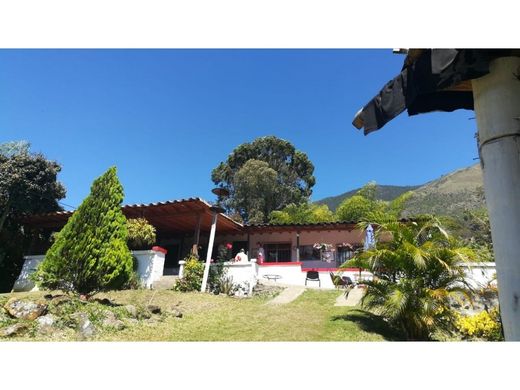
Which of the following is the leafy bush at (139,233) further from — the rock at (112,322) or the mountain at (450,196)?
the mountain at (450,196)

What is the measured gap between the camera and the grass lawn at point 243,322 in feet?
21.2

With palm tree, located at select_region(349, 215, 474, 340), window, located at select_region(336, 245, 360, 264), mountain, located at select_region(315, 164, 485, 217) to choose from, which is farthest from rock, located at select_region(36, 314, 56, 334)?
mountain, located at select_region(315, 164, 485, 217)

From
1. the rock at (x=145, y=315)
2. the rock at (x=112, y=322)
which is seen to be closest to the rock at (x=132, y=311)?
the rock at (x=145, y=315)

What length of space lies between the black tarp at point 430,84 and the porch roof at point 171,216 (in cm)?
973

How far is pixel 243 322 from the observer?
309 inches

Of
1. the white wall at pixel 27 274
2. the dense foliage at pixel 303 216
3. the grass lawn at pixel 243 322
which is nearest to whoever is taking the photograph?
the grass lawn at pixel 243 322

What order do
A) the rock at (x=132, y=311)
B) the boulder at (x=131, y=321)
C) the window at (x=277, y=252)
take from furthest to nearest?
the window at (x=277, y=252)
the rock at (x=132, y=311)
the boulder at (x=131, y=321)

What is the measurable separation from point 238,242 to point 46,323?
15.3m

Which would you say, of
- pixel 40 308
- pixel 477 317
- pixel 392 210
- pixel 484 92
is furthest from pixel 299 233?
pixel 484 92

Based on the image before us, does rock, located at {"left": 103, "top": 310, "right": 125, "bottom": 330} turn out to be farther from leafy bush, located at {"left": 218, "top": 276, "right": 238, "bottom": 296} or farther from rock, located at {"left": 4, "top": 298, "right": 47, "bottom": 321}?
leafy bush, located at {"left": 218, "top": 276, "right": 238, "bottom": 296}

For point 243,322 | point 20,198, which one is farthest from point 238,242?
point 243,322

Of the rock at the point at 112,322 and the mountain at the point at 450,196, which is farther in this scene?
the mountain at the point at 450,196
